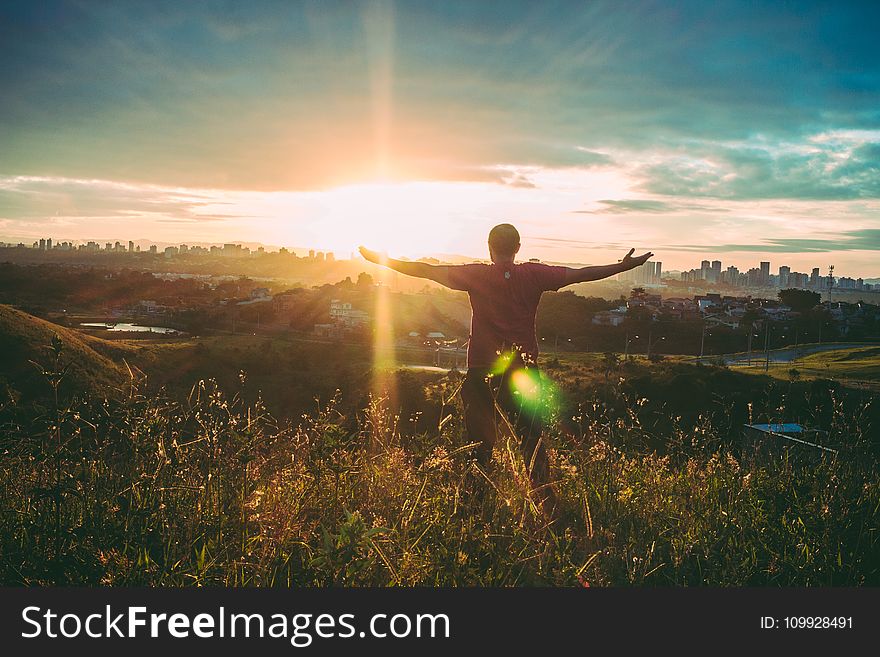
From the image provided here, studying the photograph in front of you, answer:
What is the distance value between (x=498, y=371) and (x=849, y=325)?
120868 millimetres

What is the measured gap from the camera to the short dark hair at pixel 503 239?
4531mm

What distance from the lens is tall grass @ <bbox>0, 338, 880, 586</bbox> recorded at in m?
2.66

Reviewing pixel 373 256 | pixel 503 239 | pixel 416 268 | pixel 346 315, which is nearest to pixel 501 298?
pixel 503 239

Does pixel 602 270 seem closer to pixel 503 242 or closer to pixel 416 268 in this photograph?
pixel 503 242

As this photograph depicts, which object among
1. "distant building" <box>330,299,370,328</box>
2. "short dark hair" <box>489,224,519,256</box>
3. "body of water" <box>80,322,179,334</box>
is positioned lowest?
"body of water" <box>80,322,179,334</box>

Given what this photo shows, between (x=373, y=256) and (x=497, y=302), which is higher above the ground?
(x=373, y=256)

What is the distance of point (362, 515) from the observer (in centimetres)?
330

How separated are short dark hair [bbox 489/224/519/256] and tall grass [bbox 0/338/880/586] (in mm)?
1336

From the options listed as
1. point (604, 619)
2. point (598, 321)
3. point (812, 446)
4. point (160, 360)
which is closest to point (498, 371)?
point (604, 619)

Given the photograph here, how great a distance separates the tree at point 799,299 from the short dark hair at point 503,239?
401 feet

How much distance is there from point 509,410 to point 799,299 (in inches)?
5048

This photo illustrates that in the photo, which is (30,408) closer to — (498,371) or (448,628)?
(448,628)

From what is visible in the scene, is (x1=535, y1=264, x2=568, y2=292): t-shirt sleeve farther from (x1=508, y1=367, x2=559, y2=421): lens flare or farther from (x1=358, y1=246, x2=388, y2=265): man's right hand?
(x1=358, y1=246, x2=388, y2=265): man's right hand

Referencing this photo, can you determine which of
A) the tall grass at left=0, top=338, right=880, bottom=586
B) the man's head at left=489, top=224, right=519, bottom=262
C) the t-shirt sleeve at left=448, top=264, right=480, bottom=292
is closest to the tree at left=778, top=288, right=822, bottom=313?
the man's head at left=489, top=224, right=519, bottom=262
